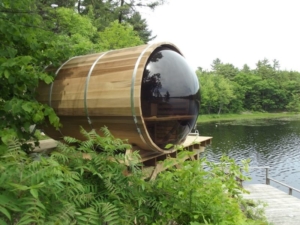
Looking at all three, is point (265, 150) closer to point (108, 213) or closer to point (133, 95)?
point (133, 95)

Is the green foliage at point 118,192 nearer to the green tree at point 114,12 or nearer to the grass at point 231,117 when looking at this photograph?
the green tree at point 114,12

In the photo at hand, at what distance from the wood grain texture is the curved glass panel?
11 centimetres

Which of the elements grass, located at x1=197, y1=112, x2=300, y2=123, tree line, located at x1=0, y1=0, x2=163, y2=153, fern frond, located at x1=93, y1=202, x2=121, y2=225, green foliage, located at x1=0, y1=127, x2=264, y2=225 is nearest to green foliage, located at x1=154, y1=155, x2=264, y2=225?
green foliage, located at x1=0, y1=127, x2=264, y2=225

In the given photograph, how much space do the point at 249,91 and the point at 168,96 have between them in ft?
210

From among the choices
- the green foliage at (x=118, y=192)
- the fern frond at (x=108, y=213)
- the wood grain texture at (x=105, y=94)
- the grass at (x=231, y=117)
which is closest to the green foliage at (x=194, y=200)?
the green foliage at (x=118, y=192)

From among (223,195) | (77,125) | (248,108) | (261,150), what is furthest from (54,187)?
(248,108)

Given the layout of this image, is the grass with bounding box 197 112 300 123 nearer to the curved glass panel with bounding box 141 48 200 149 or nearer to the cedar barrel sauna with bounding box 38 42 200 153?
the curved glass panel with bounding box 141 48 200 149

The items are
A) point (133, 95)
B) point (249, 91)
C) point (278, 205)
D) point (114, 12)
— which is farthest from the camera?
point (249, 91)

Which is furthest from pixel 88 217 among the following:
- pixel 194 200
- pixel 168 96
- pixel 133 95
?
pixel 168 96

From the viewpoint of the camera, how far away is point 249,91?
62.5 m

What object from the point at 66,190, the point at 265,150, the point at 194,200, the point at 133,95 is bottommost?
the point at 265,150

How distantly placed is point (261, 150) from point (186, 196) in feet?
80.4

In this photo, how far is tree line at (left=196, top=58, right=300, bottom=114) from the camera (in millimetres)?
53250

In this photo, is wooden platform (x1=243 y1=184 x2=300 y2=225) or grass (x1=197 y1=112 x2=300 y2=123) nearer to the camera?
wooden platform (x1=243 y1=184 x2=300 y2=225)
